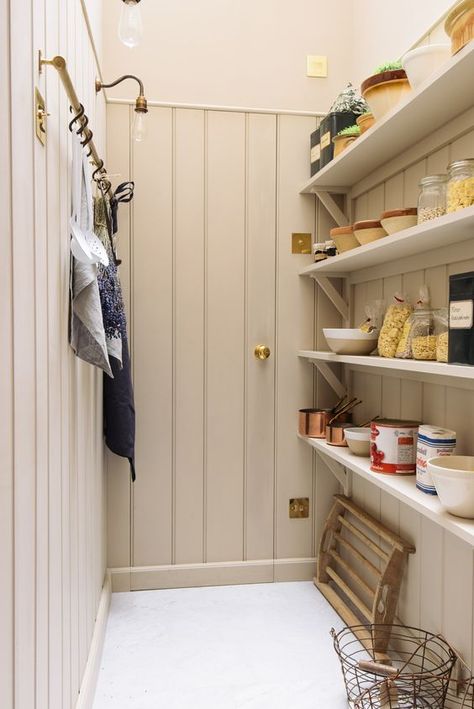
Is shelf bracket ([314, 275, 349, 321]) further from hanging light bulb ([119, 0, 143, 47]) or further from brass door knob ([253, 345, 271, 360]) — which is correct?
hanging light bulb ([119, 0, 143, 47])

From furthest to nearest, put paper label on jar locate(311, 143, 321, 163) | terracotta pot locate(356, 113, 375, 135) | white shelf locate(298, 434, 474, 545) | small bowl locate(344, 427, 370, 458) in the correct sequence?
1. paper label on jar locate(311, 143, 321, 163)
2. small bowl locate(344, 427, 370, 458)
3. terracotta pot locate(356, 113, 375, 135)
4. white shelf locate(298, 434, 474, 545)

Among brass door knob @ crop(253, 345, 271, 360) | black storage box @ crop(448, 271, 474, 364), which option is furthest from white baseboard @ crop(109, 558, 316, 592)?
black storage box @ crop(448, 271, 474, 364)

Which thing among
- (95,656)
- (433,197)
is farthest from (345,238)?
(95,656)

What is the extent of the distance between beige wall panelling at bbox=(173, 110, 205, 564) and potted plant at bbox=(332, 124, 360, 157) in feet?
1.97

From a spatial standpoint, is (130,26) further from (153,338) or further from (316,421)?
(316,421)

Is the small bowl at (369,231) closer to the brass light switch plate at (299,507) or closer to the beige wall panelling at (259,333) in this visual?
the beige wall panelling at (259,333)

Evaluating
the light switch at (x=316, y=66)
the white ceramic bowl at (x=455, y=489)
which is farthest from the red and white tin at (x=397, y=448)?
the light switch at (x=316, y=66)

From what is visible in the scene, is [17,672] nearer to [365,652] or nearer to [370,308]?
[365,652]

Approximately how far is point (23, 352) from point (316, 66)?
82.5 inches

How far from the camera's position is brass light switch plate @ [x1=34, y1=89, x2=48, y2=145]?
3.44 feet

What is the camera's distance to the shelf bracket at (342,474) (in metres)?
2.44

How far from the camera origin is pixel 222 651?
1946 millimetres

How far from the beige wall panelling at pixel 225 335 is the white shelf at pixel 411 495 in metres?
0.52

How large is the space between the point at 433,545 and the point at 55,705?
3.72ft
